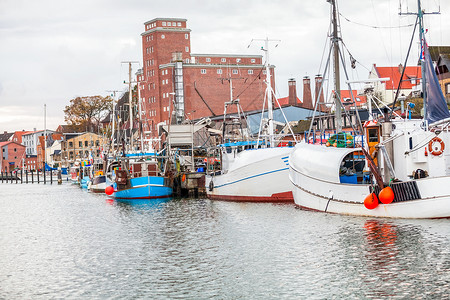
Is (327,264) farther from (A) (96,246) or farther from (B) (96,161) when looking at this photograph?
(B) (96,161)

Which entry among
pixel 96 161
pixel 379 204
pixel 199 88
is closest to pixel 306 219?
pixel 379 204

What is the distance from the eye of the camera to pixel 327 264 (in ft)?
73.8

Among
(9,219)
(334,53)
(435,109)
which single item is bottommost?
(9,219)

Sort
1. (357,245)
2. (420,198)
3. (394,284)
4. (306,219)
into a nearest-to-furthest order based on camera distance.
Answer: (394,284), (357,245), (420,198), (306,219)

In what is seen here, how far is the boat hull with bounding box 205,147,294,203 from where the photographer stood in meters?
43.9

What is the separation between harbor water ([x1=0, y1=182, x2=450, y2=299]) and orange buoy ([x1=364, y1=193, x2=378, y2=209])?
2.32ft

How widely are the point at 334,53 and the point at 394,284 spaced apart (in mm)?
24515

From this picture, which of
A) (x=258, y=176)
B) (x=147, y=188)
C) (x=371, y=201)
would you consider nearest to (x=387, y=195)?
(x=371, y=201)

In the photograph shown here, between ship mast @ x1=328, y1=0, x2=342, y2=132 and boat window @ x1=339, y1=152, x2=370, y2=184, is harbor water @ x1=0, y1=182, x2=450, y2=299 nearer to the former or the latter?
boat window @ x1=339, y1=152, x2=370, y2=184

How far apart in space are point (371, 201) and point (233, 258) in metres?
9.02

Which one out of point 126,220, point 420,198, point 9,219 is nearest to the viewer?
point 420,198

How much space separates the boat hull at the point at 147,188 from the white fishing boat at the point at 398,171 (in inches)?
896

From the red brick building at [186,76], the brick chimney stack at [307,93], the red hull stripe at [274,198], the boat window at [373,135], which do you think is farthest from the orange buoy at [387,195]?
the red brick building at [186,76]

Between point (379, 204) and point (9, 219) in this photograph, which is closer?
point (379, 204)
